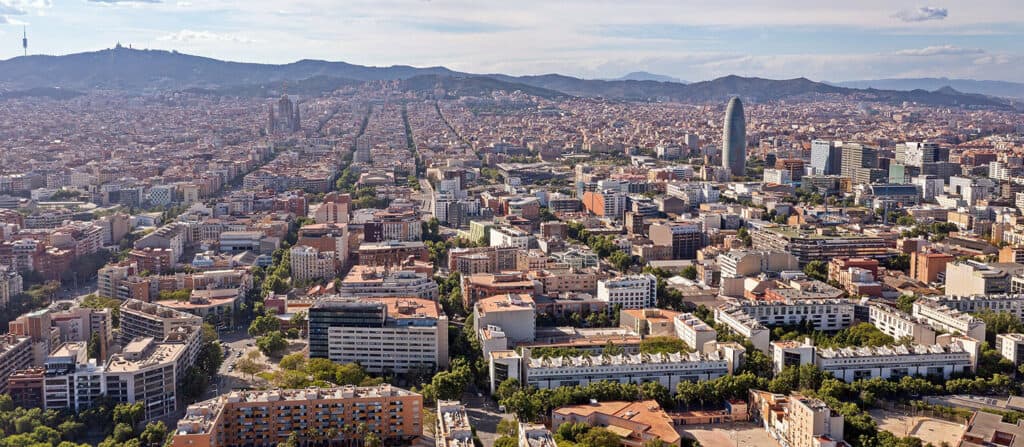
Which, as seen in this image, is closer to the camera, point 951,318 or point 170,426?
point 170,426

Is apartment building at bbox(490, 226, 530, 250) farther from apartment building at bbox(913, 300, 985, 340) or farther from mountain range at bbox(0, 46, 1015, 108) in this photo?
mountain range at bbox(0, 46, 1015, 108)

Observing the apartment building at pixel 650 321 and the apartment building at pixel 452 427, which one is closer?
the apartment building at pixel 452 427

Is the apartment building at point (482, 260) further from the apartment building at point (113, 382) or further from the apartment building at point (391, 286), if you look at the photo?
the apartment building at point (113, 382)

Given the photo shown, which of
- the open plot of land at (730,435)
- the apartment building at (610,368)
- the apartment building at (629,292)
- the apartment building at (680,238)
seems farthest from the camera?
the apartment building at (680,238)

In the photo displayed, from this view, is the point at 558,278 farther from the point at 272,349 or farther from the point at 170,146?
the point at 170,146

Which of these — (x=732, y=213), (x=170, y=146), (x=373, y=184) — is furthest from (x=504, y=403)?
(x=170, y=146)

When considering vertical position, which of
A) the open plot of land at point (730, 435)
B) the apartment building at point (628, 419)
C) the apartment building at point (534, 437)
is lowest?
the open plot of land at point (730, 435)

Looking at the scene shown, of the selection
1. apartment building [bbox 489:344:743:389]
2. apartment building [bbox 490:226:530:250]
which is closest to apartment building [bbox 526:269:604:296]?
apartment building [bbox 490:226:530:250]

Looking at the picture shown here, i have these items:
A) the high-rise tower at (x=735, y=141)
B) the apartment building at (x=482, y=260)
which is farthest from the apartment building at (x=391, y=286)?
the high-rise tower at (x=735, y=141)
